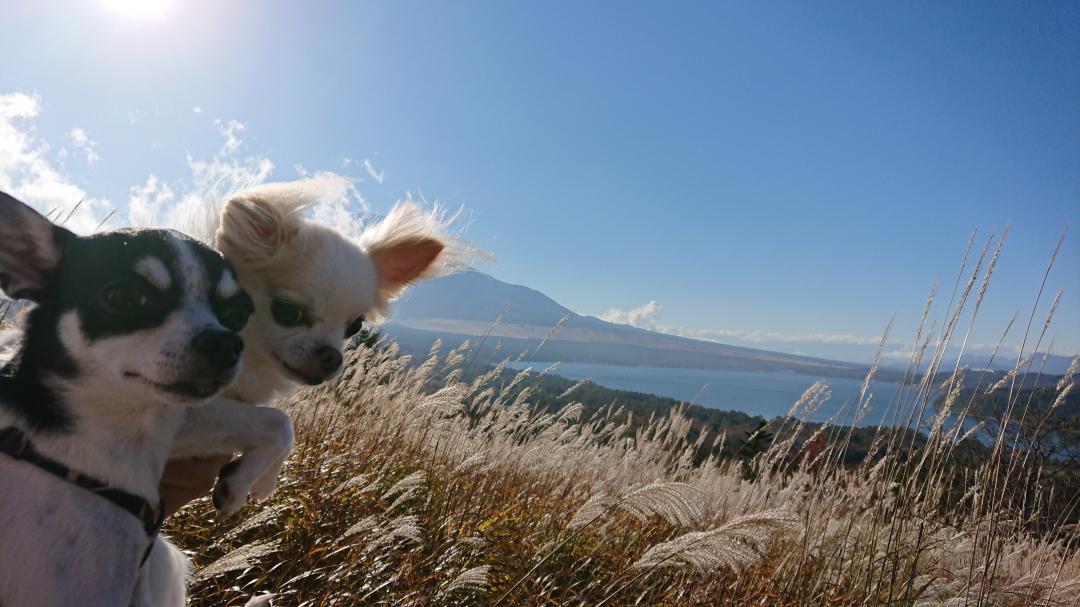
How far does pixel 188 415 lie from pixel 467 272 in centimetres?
176

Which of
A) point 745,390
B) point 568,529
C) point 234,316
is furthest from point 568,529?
point 745,390

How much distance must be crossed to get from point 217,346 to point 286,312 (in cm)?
74

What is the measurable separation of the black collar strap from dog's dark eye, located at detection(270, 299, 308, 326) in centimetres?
94

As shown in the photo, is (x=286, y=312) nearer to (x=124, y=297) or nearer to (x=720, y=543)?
(x=124, y=297)

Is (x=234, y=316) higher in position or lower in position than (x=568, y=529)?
higher

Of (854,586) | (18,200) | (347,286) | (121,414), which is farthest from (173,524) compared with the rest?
(854,586)

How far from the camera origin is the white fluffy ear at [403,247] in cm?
259

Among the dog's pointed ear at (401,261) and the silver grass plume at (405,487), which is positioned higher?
the dog's pointed ear at (401,261)

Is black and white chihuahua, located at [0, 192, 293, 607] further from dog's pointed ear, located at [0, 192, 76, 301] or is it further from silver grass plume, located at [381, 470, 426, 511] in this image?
silver grass plume, located at [381, 470, 426, 511]

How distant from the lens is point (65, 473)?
1077 mm

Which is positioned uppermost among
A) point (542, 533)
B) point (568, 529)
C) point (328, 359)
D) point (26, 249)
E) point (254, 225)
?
point (254, 225)

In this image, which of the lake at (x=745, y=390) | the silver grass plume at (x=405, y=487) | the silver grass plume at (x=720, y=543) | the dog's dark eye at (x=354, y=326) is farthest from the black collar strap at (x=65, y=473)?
the lake at (x=745, y=390)

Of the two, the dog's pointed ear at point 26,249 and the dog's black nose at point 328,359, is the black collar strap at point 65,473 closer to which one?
the dog's pointed ear at point 26,249

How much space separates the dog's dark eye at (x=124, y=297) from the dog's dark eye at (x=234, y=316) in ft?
0.70
